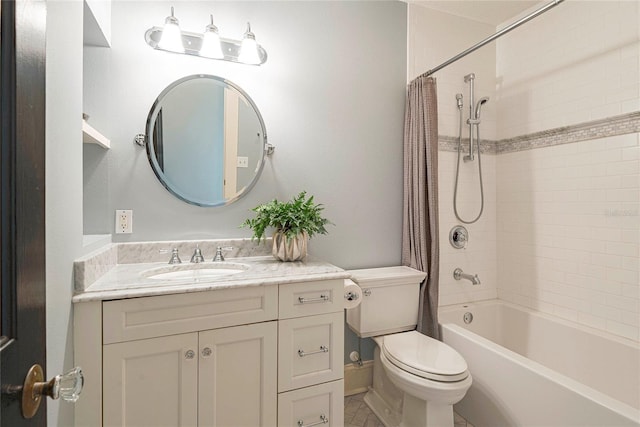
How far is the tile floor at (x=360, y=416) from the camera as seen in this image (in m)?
1.76

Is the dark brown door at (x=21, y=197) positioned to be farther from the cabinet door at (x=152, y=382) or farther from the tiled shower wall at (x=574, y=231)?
the tiled shower wall at (x=574, y=231)

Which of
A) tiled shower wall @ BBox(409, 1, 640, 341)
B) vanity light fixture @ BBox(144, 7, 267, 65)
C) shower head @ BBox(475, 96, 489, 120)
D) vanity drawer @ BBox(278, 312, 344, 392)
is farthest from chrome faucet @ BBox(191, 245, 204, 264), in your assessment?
shower head @ BBox(475, 96, 489, 120)

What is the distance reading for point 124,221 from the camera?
160 cm

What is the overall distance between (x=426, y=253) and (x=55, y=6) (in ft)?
6.48

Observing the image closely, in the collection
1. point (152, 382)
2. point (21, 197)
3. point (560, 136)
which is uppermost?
point (560, 136)

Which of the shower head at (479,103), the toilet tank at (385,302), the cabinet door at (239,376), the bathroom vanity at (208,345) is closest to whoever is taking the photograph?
the bathroom vanity at (208,345)

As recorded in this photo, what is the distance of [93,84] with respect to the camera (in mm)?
1533

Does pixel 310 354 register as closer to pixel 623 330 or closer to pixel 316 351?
pixel 316 351

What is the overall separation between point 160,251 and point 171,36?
1.07m

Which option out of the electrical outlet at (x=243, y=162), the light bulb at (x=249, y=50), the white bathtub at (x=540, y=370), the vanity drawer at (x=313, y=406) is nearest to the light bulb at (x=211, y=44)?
the light bulb at (x=249, y=50)


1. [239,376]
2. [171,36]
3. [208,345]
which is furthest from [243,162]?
[239,376]

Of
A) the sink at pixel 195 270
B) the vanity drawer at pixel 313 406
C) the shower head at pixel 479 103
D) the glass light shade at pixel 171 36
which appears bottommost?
the vanity drawer at pixel 313 406

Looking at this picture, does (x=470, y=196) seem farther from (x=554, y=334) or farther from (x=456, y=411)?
(x=456, y=411)

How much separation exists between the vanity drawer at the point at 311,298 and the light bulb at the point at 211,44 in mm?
1248
